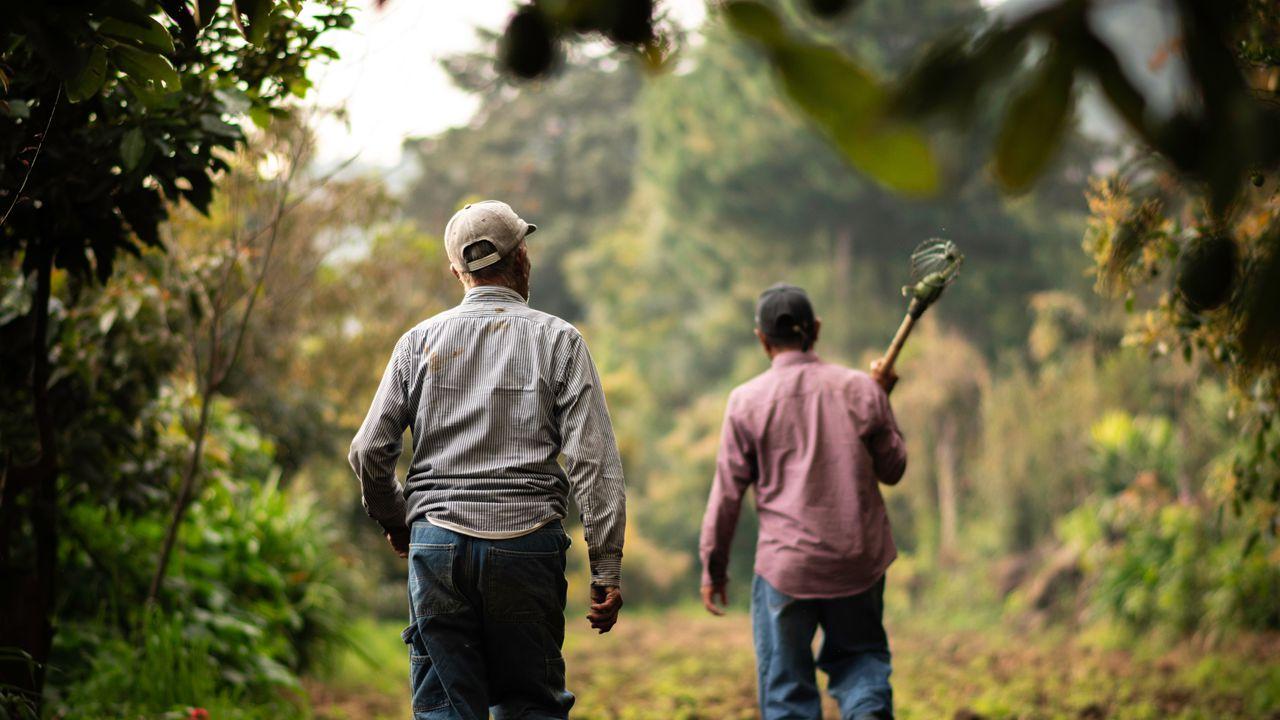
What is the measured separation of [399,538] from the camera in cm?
305

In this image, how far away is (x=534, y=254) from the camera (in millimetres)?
22906

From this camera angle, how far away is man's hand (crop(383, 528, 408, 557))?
304cm

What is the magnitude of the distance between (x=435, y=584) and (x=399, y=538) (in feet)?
1.10

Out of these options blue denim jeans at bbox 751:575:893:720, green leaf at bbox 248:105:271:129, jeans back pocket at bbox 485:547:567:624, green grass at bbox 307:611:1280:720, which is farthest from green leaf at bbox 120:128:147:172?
green grass at bbox 307:611:1280:720

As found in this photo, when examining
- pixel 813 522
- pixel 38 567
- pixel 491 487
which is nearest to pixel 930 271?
pixel 813 522

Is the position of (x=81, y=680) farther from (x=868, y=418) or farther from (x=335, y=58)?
(x=868, y=418)

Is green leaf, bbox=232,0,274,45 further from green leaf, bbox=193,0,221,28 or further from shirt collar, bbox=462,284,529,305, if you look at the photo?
shirt collar, bbox=462,284,529,305

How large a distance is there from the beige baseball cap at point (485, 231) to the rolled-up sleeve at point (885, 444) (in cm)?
147

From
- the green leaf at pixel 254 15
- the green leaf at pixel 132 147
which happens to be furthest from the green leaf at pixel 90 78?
the green leaf at pixel 132 147

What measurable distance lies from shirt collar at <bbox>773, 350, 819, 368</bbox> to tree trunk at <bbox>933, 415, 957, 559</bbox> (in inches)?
432

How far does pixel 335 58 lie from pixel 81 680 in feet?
8.53

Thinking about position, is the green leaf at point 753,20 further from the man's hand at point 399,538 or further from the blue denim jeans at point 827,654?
the blue denim jeans at point 827,654

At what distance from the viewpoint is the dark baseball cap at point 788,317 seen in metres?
4.09

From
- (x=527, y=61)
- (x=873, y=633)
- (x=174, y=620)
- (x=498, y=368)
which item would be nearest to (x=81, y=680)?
(x=174, y=620)
